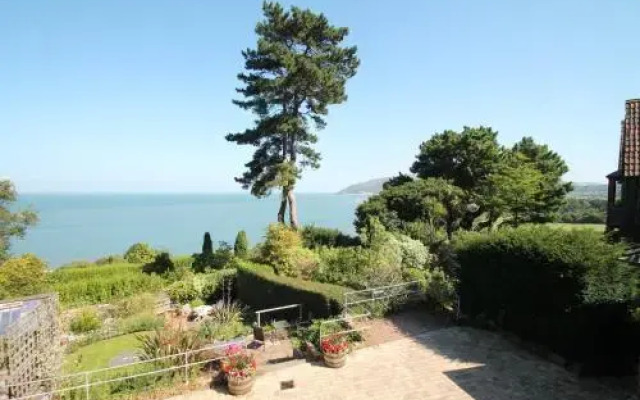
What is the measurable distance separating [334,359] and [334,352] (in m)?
0.17

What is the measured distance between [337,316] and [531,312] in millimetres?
5625

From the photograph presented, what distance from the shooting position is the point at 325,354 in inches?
426

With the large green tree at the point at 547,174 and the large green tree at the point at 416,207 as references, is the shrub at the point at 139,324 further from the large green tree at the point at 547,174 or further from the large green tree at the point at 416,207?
the large green tree at the point at 547,174

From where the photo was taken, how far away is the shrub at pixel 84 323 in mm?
17356

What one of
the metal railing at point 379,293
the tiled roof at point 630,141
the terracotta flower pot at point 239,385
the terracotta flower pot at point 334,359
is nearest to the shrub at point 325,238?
the metal railing at point 379,293

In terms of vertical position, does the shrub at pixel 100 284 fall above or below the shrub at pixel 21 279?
below

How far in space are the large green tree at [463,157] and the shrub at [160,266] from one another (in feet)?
64.1

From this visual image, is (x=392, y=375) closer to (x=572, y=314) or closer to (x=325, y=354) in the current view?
(x=325, y=354)

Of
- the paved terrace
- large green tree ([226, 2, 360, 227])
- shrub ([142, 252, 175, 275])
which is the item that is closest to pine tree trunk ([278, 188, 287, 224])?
large green tree ([226, 2, 360, 227])

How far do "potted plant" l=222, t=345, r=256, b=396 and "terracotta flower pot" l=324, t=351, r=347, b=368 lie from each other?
1.88m

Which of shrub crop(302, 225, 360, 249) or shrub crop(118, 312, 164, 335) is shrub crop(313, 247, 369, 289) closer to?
shrub crop(302, 225, 360, 249)

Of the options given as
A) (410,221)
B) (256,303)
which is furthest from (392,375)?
(410,221)

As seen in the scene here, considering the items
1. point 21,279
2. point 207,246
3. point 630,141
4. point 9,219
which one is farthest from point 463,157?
point 9,219

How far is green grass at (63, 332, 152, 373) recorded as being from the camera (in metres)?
13.0
